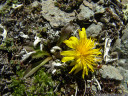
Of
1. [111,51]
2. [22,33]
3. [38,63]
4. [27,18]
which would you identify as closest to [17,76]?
[38,63]

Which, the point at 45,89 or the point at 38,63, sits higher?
the point at 38,63

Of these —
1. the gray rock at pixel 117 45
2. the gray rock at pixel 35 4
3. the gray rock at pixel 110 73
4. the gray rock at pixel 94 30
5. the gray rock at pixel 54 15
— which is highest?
the gray rock at pixel 35 4

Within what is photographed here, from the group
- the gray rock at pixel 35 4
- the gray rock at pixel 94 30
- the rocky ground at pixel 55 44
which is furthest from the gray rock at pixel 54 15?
the gray rock at pixel 94 30

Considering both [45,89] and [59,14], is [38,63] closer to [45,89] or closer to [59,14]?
[45,89]

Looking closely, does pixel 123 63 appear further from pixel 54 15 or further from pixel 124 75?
→ pixel 54 15

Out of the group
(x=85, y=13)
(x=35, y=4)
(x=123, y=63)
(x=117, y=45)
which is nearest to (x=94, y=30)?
(x=85, y=13)

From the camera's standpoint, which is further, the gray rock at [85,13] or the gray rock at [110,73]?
the gray rock at [85,13]

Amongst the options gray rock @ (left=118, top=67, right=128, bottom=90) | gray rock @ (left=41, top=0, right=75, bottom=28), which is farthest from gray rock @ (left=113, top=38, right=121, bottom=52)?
gray rock @ (left=41, top=0, right=75, bottom=28)

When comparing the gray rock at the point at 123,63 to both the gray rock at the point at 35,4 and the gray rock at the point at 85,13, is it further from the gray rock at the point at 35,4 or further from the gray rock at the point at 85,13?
the gray rock at the point at 35,4
